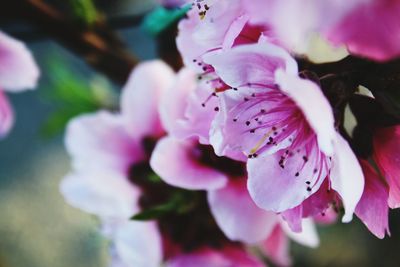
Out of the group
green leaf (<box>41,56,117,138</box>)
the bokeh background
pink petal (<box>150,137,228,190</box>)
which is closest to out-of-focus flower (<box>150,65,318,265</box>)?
pink petal (<box>150,137,228,190</box>)

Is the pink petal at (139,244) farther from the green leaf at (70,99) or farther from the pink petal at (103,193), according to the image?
the green leaf at (70,99)

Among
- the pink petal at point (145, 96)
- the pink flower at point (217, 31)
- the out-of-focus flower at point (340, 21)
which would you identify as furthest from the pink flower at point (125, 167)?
the out-of-focus flower at point (340, 21)

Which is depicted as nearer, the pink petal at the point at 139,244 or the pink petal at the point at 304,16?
the pink petal at the point at 304,16

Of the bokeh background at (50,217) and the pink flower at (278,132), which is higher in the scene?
the pink flower at (278,132)

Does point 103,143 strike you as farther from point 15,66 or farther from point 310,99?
point 310,99

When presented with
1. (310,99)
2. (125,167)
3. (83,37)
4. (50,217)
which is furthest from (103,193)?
(50,217)

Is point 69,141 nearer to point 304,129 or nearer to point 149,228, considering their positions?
point 149,228

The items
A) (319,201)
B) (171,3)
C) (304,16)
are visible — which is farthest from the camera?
(171,3)
